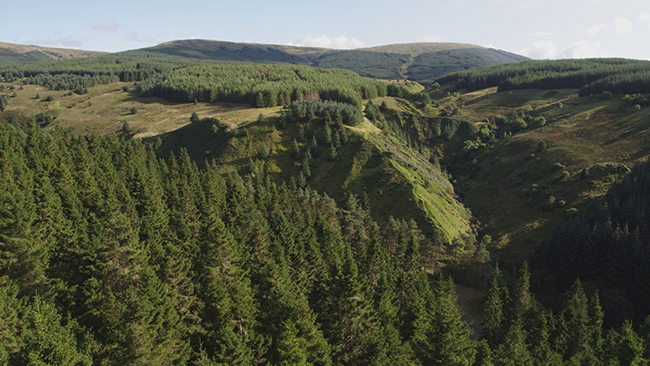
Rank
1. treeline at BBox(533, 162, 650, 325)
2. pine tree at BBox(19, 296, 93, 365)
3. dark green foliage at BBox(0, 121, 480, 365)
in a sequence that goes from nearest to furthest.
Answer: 1. pine tree at BBox(19, 296, 93, 365)
2. dark green foliage at BBox(0, 121, 480, 365)
3. treeline at BBox(533, 162, 650, 325)

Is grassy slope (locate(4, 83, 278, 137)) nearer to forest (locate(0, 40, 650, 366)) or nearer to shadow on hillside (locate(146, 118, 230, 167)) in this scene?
shadow on hillside (locate(146, 118, 230, 167))

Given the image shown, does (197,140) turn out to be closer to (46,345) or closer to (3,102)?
(46,345)

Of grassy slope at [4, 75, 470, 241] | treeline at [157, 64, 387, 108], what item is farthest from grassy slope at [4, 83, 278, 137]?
treeline at [157, 64, 387, 108]

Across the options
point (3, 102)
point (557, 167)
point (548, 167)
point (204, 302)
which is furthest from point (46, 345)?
point (3, 102)

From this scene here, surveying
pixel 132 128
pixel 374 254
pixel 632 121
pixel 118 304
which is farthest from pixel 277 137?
pixel 632 121

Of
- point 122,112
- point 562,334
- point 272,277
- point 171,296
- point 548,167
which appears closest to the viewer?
point 171,296

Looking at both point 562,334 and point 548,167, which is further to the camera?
point 548,167

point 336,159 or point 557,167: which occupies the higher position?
point 557,167
